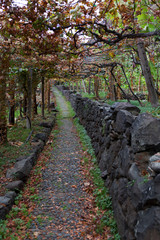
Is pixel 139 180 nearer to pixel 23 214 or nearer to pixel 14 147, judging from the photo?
pixel 23 214

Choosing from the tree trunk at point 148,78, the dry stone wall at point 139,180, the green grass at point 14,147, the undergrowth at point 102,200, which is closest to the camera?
the dry stone wall at point 139,180

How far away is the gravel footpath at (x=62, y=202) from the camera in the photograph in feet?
14.1

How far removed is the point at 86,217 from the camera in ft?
15.8

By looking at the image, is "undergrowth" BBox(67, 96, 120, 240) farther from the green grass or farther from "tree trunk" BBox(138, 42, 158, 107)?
"tree trunk" BBox(138, 42, 158, 107)

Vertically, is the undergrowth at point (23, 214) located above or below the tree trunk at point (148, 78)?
below

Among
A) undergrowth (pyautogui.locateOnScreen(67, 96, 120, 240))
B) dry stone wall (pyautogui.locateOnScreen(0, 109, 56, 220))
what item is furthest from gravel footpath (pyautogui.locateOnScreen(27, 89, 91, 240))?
dry stone wall (pyautogui.locateOnScreen(0, 109, 56, 220))

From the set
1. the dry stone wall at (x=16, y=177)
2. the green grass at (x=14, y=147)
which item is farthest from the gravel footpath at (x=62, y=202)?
the green grass at (x=14, y=147)

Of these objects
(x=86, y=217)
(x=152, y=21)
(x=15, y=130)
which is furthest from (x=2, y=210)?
(x=15, y=130)

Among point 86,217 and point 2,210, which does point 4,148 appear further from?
point 86,217

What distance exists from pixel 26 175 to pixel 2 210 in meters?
1.96

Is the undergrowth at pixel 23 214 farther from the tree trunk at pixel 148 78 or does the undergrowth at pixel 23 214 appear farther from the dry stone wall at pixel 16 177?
the tree trunk at pixel 148 78

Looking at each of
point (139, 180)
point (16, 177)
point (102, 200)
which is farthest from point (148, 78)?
point (16, 177)

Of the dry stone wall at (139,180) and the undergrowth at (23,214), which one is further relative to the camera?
the undergrowth at (23,214)

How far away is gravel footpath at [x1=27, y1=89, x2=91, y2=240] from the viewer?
4.29 metres
